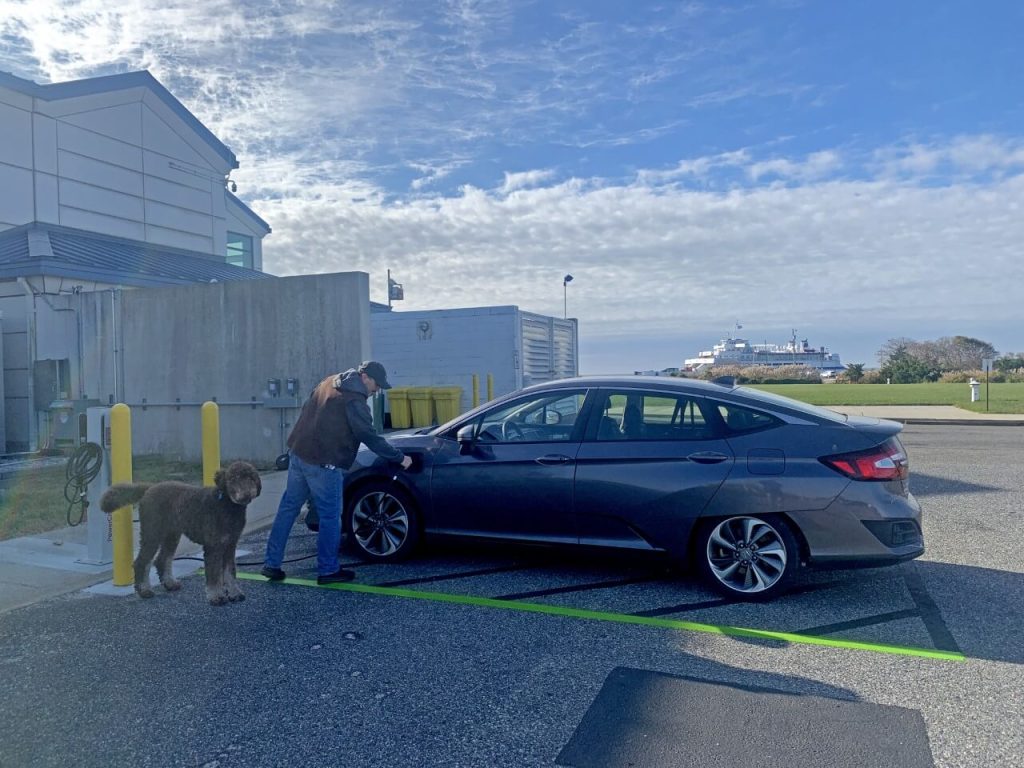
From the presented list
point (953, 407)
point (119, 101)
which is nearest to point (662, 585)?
point (119, 101)

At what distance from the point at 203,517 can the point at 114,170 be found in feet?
58.3

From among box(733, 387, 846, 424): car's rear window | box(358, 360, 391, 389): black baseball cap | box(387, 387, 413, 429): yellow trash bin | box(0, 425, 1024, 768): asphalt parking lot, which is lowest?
box(0, 425, 1024, 768): asphalt parking lot

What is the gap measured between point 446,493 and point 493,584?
795mm

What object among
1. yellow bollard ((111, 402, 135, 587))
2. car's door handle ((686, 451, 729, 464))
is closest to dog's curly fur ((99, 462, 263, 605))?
yellow bollard ((111, 402, 135, 587))

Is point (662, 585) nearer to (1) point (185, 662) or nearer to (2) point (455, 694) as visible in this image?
(2) point (455, 694)

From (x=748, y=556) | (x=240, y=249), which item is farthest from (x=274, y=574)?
(x=240, y=249)

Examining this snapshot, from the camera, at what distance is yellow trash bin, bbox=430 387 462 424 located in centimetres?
1541

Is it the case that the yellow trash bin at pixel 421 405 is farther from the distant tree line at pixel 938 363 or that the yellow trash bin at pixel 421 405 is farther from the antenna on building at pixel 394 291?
the distant tree line at pixel 938 363

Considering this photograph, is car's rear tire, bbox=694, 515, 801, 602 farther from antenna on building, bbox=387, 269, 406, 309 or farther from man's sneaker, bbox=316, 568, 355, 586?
antenna on building, bbox=387, 269, 406, 309

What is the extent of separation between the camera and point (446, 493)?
6246 mm

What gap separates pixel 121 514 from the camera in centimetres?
593

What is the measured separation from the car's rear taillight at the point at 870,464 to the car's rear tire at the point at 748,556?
0.53m

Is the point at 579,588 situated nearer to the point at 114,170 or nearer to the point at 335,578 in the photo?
the point at 335,578

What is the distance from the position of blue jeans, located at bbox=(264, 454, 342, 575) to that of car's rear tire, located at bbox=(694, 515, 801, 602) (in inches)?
103
